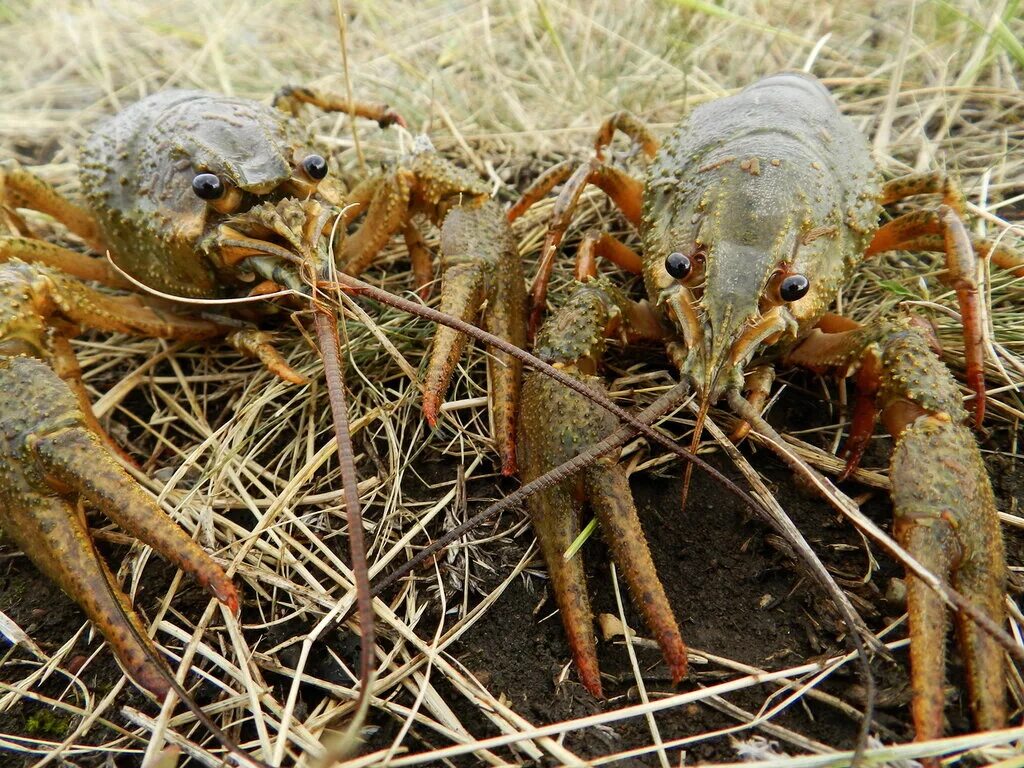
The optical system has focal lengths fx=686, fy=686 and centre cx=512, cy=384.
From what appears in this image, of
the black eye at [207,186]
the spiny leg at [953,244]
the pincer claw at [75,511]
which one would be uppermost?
the spiny leg at [953,244]

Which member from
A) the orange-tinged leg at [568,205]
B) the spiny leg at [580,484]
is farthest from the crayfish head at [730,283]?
the orange-tinged leg at [568,205]

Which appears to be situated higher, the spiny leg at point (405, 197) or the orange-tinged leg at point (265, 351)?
the spiny leg at point (405, 197)

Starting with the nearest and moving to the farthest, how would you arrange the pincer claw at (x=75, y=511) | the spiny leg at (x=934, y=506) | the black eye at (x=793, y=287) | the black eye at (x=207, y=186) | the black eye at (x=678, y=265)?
the spiny leg at (x=934, y=506) < the pincer claw at (x=75, y=511) < the black eye at (x=793, y=287) < the black eye at (x=678, y=265) < the black eye at (x=207, y=186)

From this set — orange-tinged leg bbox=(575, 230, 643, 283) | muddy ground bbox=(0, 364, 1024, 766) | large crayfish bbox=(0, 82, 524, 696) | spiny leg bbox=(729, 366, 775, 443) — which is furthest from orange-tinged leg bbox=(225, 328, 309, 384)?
spiny leg bbox=(729, 366, 775, 443)

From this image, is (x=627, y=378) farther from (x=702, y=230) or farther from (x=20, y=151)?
(x=20, y=151)

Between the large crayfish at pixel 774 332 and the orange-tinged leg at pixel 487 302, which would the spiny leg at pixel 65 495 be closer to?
the orange-tinged leg at pixel 487 302

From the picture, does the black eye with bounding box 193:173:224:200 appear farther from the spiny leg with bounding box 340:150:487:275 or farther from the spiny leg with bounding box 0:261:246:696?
the spiny leg with bounding box 0:261:246:696

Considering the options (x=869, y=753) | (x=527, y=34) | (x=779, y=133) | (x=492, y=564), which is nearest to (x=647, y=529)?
(x=492, y=564)

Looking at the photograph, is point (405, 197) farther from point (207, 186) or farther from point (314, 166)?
point (207, 186)
